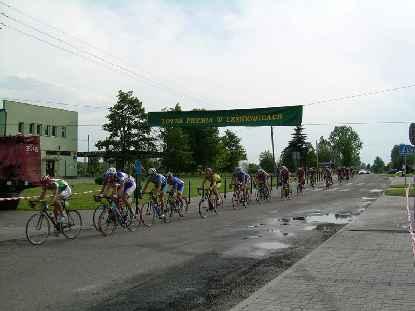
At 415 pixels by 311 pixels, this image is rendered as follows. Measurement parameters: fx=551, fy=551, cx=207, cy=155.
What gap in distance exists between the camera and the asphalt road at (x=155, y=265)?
6.68 meters

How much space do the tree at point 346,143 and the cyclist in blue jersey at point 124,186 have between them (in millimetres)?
146963

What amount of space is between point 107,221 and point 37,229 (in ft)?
6.40

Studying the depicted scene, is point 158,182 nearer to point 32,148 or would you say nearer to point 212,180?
point 212,180

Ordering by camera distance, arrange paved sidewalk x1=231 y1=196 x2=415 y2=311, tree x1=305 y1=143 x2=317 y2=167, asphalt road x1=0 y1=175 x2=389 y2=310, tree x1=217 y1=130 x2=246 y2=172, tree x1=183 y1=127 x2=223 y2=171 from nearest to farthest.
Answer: paved sidewalk x1=231 y1=196 x2=415 y2=311
asphalt road x1=0 y1=175 x2=389 y2=310
tree x1=183 y1=127 x2=223 y2=171
tree x1=305 y1=143 x2=317 y2=167
tree x1=217 y1=130 x2=246 y2=172

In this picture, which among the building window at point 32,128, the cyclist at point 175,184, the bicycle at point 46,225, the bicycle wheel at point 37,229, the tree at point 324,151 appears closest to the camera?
the bicycle wheel at point 37,229

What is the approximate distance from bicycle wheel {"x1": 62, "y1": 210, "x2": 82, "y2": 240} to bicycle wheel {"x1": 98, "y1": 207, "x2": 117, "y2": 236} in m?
0.54

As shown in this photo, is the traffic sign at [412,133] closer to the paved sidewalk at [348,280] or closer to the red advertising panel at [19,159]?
the paved sidewalk at [348,280]

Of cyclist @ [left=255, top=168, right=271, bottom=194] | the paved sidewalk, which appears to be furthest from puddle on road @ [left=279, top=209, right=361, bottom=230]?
cyclist @ [left=255, top=168, right=271, bottom=194]

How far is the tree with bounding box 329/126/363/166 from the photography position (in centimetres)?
15862

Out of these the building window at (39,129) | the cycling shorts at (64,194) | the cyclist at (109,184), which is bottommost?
the cycling shorts at (64,194)

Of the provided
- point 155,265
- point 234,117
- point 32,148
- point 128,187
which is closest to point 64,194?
point 128,187

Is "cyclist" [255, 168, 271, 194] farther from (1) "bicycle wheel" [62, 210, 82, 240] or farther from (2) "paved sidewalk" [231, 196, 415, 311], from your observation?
(2) "paved sidewalk" [231, 196, 415, 311]

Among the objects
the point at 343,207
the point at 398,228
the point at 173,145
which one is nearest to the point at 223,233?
the point at 398,228

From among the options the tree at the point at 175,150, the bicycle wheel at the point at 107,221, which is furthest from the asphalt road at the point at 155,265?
the tree at the point at 175,150
